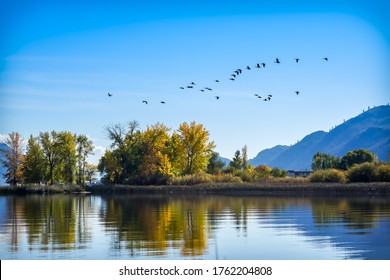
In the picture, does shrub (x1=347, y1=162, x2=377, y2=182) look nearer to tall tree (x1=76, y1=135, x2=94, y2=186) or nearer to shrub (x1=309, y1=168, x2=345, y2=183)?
shrub (x1=309, y1=168, x2=345, y2=183)

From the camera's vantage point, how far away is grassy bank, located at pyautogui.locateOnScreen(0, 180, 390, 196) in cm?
6512

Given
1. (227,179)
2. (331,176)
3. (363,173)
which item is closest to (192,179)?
(227,179)

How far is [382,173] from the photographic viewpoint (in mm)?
66812

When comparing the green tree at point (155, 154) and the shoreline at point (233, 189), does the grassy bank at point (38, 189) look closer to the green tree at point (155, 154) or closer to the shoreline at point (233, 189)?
the shoreline at point (233, 189)

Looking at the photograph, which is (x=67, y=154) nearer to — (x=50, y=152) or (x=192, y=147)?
(x=50, y=152)

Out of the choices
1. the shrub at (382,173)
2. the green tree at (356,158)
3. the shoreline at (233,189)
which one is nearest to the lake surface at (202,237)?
the shoreline at (233,189)

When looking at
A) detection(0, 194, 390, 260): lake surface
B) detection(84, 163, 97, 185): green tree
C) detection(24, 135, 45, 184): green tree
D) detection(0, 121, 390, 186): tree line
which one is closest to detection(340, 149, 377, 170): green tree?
detection(0, 121, 390, 186): tree line

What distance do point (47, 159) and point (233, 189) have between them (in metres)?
31.5

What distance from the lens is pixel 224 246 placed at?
70.2 feet

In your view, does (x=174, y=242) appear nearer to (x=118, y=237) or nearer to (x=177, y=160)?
(x=118, y=237)

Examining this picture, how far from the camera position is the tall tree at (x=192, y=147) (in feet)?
274
